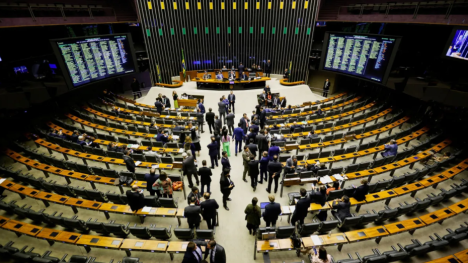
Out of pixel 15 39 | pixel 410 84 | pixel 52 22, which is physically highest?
pixel 52 22

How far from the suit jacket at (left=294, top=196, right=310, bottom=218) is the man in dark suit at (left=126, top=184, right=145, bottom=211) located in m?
3.58

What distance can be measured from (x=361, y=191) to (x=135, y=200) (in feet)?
17.8

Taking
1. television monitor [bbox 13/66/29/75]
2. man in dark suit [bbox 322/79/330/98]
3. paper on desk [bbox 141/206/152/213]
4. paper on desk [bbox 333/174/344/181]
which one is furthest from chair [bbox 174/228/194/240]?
man in dark suit [bbox 322/79/330/98]

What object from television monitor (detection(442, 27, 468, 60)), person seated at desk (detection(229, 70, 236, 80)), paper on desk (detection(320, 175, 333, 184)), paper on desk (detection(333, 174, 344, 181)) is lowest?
paper on desk (detection(320, 175, 333, 184))

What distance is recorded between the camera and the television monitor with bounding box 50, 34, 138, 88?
31.2ft

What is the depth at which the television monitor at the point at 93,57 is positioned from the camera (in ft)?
31.2

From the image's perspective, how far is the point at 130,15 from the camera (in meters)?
14.1

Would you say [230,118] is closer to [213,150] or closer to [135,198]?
[213,150]

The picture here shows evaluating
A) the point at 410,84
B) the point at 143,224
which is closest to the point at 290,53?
the point at 410,84

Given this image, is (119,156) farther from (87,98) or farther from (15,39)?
(87,98)

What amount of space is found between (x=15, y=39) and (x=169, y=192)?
10048 mm

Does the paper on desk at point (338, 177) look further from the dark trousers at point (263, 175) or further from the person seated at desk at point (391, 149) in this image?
the person seated at desk at point (391, 149)

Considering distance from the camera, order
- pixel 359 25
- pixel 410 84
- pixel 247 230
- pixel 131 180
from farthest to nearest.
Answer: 1. pixel 359 25
2. pixel 410 84
3. pixel 131 180
4. pixel 247 230

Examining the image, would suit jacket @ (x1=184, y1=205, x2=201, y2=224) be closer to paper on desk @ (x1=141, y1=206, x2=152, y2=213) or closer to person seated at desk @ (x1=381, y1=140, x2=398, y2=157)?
paper on desk @ (x1=141, y1=206, x2=152, y2=213)
